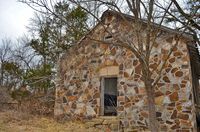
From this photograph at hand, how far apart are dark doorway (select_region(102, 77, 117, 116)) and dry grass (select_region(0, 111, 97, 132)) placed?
1.30 m

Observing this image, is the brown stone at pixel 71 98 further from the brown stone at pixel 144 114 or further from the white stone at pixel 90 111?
the brown stone at pixel 144 114

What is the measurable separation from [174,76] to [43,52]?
12513 millimetres

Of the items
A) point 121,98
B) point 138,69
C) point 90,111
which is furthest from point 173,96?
point 90,111

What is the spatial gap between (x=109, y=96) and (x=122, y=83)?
43.4 inches

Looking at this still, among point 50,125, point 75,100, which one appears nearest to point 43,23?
point 75,100

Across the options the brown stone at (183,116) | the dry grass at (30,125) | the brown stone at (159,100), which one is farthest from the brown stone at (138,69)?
the dry grass at (30,125)

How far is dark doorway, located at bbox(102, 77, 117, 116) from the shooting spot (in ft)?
42.5

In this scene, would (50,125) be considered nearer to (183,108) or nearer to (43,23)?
(183,108)

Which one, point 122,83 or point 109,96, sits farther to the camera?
point 109,96

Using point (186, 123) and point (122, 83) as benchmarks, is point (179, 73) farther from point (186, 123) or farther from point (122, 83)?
point (122, 83)

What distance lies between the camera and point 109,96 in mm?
13258

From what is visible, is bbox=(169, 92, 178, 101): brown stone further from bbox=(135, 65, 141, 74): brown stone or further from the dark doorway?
the dark doorway

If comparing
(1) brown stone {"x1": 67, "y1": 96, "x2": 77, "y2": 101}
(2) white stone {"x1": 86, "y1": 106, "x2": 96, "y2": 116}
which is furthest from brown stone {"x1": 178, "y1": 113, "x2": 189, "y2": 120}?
(1) brown stone {"x1": 67, "y1": 96, "x2": 77, "y2": 101}

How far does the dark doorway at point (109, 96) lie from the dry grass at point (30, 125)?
1299 millimetres
